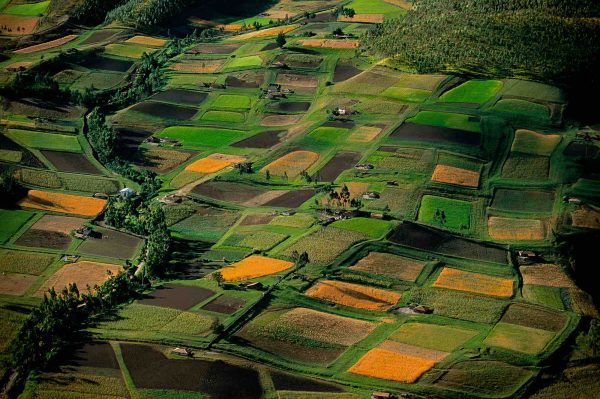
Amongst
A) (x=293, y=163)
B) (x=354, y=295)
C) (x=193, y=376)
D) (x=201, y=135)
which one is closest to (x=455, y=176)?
(x=293, y=163)

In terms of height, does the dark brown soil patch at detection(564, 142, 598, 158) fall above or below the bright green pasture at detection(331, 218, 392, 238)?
above

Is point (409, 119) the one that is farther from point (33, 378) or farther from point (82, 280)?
point (33, 378)

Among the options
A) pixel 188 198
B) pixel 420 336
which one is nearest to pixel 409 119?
pixel 188 198

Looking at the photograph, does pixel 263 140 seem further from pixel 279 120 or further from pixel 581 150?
pixel 581 150

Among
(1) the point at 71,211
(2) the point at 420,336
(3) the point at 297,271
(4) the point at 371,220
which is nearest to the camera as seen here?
(2) the point at 420,336

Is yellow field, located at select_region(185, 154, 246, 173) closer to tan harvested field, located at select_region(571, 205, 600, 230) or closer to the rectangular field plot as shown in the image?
the rectangular field plot

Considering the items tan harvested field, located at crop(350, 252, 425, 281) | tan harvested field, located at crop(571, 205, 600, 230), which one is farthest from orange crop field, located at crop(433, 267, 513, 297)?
tan harvested field, located at crop(571, 205, 600, 230)
